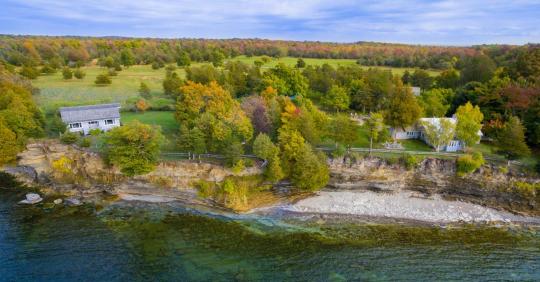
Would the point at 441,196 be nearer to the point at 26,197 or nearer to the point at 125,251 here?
the point at 125,251

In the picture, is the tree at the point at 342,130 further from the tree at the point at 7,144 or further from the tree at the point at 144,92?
the tree at the point at 144,92

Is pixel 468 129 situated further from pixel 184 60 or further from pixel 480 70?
pixel 184 60

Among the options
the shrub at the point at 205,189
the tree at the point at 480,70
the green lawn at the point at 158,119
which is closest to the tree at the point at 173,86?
the green lawn at the point at 158,119

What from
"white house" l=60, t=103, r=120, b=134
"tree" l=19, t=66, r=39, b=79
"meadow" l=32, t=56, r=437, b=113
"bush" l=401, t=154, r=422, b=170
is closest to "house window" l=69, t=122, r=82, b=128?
"white house" l=60, t=103, r=120, b=134

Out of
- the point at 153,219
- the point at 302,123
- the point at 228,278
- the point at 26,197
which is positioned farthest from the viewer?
the point at 302,123

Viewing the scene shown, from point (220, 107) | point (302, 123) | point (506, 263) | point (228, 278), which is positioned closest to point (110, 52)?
point (220, 107)

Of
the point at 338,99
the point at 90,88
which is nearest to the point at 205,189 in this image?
the point at 338,99

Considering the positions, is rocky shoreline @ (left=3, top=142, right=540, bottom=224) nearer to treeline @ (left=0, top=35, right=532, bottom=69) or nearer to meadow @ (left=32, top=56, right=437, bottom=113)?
meadow @ (left=32, top=56, right=437, bottom=113)
